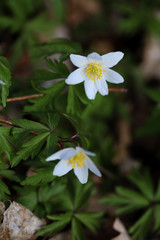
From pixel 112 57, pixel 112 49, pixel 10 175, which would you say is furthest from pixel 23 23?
pixel 10 175

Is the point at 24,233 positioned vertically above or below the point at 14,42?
below

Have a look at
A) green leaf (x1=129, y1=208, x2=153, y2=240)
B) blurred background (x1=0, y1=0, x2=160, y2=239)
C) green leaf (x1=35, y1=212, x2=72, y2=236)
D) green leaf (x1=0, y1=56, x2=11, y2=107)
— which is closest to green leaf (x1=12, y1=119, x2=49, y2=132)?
green leaf (x1=0, y1=56, x2=11, y2=107)

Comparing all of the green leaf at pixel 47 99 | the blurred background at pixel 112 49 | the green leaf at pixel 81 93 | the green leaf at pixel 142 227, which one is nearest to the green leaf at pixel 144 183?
the green leaf at pixel 142 227

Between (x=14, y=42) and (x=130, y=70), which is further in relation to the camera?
(x=130, y=70)

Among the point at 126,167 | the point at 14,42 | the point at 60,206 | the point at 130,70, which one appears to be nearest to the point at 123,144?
the point at 126,167

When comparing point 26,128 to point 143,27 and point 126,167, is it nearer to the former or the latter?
point 126,167

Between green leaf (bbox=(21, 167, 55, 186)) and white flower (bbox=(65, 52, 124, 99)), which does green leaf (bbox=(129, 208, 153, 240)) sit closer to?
green leaf (bbox=(21, 167, 55, 186))

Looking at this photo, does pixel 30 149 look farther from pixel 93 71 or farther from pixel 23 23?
pixel 23 23
